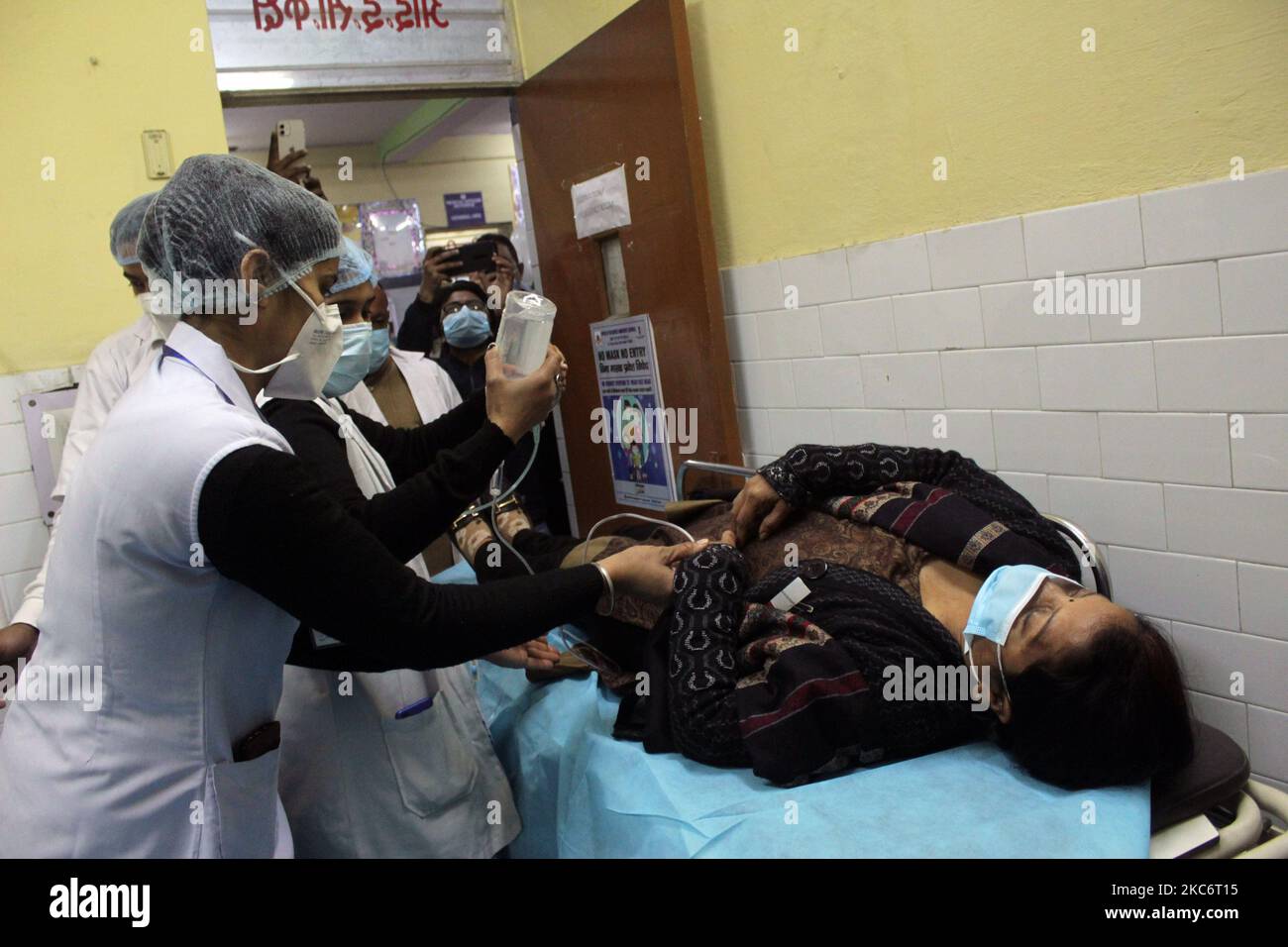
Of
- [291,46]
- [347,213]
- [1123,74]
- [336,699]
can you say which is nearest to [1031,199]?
[1123,74]

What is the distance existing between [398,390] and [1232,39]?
252cm

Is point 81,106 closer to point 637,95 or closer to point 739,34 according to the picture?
point 637,95

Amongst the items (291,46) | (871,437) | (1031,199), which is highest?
(291,46)

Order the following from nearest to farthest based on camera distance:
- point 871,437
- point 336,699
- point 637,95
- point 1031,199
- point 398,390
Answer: point 336,699
point 1031,199
point 871,437
point 637,95
point 398,390

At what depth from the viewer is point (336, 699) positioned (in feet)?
5.98

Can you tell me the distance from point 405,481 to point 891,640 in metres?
0.92

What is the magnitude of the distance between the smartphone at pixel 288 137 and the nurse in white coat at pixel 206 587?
5.89 ft

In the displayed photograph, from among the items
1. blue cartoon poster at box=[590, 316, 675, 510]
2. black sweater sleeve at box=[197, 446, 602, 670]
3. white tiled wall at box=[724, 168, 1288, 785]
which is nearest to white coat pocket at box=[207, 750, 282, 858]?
Answer: black sweater sleeve at box=[197, 446, 602, 670]

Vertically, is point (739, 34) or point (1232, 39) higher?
point (739, 34)

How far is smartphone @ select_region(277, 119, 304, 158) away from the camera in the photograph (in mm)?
3006

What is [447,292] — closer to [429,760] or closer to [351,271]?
[351,271]

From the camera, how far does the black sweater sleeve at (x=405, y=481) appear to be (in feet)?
5.03

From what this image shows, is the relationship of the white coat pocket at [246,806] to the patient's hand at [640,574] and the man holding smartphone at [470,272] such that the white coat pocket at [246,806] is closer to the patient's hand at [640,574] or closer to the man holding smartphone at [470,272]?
the patient's hand at [640,574]

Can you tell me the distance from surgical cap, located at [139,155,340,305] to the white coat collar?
76 mm
